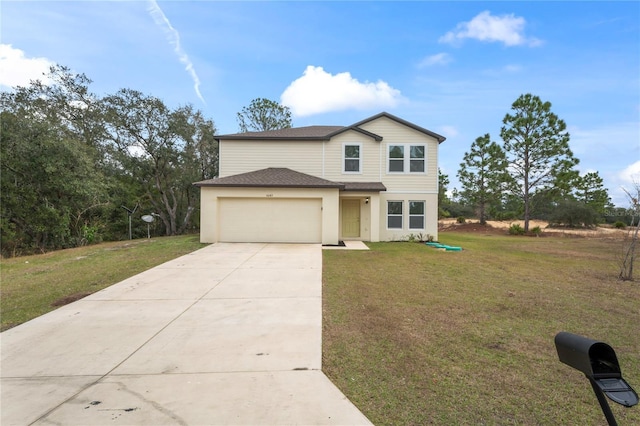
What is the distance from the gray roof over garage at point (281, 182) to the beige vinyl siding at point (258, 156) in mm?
436

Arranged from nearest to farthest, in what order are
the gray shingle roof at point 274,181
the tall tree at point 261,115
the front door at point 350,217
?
the gray shingle roof at point 274,181 → the front door at point 350,217 → the tall tree at point 261,115

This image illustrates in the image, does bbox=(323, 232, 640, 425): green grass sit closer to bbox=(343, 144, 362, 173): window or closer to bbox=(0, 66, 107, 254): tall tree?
bbox=(343, 144, 362, 173): window

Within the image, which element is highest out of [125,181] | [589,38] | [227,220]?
[589,38]

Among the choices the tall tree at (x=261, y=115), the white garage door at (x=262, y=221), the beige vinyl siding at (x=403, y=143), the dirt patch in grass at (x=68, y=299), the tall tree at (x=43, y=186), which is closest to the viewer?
the dirt patch in grass at (x=68, y=299)

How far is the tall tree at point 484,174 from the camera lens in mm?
25406

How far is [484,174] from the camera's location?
89.3 ft

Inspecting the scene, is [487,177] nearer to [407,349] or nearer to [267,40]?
[267,40]

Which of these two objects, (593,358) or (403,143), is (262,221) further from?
(593,358)

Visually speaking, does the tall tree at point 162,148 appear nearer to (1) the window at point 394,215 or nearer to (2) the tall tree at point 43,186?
(2) the tall tree at point 43,186

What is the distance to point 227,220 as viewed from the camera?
46.1 ft

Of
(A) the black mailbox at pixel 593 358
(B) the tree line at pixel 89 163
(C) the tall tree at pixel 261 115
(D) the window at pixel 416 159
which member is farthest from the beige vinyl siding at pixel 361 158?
(C) the tall tree at pixel 261 115

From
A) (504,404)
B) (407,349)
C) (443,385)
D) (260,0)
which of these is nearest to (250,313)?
(407,349)

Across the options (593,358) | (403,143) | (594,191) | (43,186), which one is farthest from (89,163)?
(594,191)

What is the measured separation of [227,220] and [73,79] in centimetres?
1765
